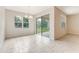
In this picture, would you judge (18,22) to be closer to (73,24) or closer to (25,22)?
(25,22)

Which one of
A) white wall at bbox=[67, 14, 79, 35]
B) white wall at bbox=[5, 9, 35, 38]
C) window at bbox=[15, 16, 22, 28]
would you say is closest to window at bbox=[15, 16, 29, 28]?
window at bbox=[15, 16, 22, 28]

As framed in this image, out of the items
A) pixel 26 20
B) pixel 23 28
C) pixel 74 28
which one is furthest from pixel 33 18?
A: pixel 74 28

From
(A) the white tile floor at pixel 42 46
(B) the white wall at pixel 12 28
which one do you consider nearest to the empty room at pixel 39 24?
(B) the white wall at pixel 12 28

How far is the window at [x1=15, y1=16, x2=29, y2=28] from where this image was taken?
7.62m

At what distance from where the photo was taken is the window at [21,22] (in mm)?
7625

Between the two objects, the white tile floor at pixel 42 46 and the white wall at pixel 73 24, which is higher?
the white wall at pixel 73 24

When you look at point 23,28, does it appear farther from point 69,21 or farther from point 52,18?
point 69,21

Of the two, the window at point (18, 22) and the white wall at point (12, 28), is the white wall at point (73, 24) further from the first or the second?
the window at point (18, 22)

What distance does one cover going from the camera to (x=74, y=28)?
9.38 m

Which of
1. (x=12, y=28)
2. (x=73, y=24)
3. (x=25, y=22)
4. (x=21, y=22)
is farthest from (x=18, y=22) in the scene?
(x=73, y=24)

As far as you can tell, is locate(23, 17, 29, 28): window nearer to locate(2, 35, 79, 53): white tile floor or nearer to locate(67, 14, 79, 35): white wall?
locate(2, 35, 79, 53): white tile floor

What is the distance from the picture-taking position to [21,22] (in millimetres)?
8031

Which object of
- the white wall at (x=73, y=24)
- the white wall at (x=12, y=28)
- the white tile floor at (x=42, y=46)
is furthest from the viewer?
the white wall at (x=73, y=24)

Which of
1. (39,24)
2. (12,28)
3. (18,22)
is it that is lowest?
(12,28)
